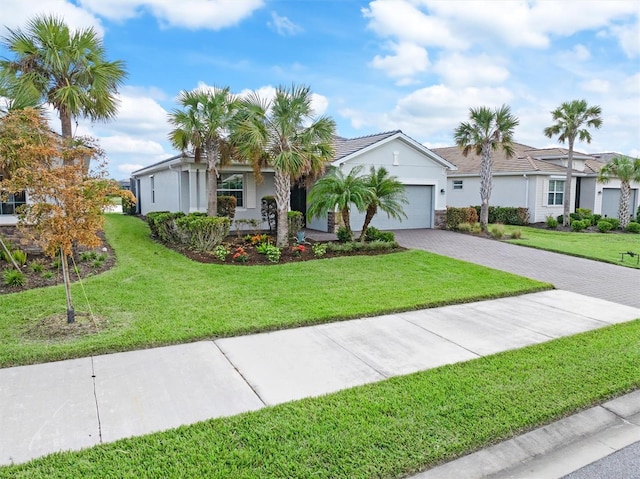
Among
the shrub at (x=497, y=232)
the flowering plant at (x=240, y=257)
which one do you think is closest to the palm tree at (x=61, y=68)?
the flowering plant at (x=240, y=257)

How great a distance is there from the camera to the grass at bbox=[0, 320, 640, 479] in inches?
126

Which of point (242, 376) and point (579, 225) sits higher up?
point (579, 225)

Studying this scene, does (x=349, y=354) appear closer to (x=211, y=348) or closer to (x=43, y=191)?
(x=211, y=348)

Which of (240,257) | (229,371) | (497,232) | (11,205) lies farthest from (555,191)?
(11,205)

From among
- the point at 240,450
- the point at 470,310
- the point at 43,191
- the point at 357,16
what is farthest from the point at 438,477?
the point at 357,16

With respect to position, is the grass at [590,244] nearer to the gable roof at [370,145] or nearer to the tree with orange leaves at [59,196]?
the gable roof at [370,145]

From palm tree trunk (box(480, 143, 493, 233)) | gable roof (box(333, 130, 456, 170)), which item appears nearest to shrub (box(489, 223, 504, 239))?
palm tree trunk (box(480, 143, 493, 233))

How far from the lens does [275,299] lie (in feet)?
26.0

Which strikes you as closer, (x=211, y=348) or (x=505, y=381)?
(x=505, y=381)

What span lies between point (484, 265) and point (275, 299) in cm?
645

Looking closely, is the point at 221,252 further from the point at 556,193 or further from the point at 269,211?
the point at 556,193

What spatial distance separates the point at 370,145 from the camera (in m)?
17.6

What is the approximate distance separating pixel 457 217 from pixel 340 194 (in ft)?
29.8

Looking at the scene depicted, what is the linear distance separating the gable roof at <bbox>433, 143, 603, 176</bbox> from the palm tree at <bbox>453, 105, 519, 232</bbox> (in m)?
4.23
